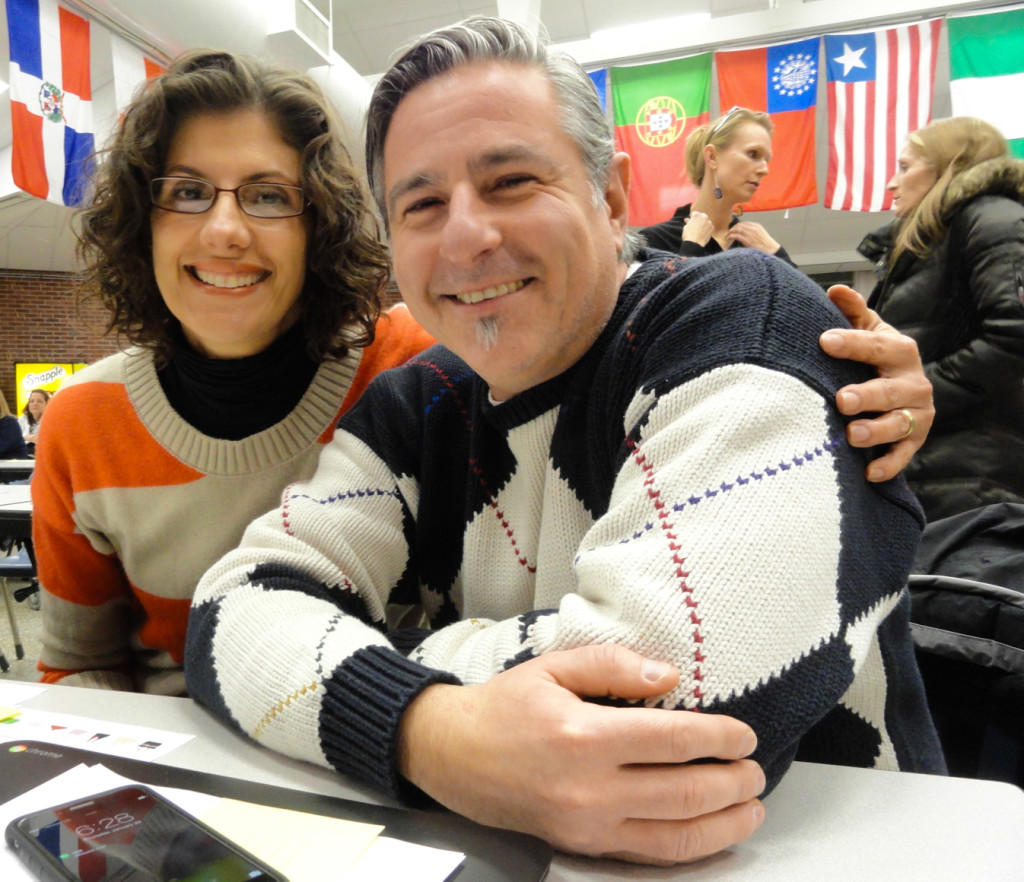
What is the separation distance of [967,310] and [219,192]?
1959mm

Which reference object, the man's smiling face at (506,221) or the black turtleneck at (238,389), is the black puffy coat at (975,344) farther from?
the black turtleneck at (238,389)

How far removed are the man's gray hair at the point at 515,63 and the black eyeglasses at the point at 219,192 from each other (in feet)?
1.20

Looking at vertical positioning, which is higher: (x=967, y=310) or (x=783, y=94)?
(x=783, y=94)

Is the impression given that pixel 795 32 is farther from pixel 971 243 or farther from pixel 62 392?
pixel 62 392

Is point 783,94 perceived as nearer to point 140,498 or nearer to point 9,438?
point 140,498

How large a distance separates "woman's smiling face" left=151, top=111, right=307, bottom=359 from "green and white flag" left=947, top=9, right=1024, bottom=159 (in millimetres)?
4695

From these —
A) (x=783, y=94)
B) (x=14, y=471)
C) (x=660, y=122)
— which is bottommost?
(x=14, y=471)

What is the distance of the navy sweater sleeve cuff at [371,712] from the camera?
63 cm

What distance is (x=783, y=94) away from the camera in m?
4.82

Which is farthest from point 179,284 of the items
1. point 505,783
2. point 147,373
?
point 505,783

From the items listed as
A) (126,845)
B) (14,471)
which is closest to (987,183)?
(126,845)

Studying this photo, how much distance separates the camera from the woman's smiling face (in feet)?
3.98

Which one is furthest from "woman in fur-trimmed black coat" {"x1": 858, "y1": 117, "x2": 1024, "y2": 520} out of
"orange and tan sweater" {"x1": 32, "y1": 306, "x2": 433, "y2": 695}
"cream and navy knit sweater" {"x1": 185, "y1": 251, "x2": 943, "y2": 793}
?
"orange and tan sweater" {"x1": 32, "y1": 306, "x2": 433, "y2": 695}

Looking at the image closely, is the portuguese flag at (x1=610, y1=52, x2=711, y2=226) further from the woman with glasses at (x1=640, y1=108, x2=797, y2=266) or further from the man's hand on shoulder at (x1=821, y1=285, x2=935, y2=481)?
the man's hand on shoulder at (x1=821, y1=285, x2=935, y2=481)
